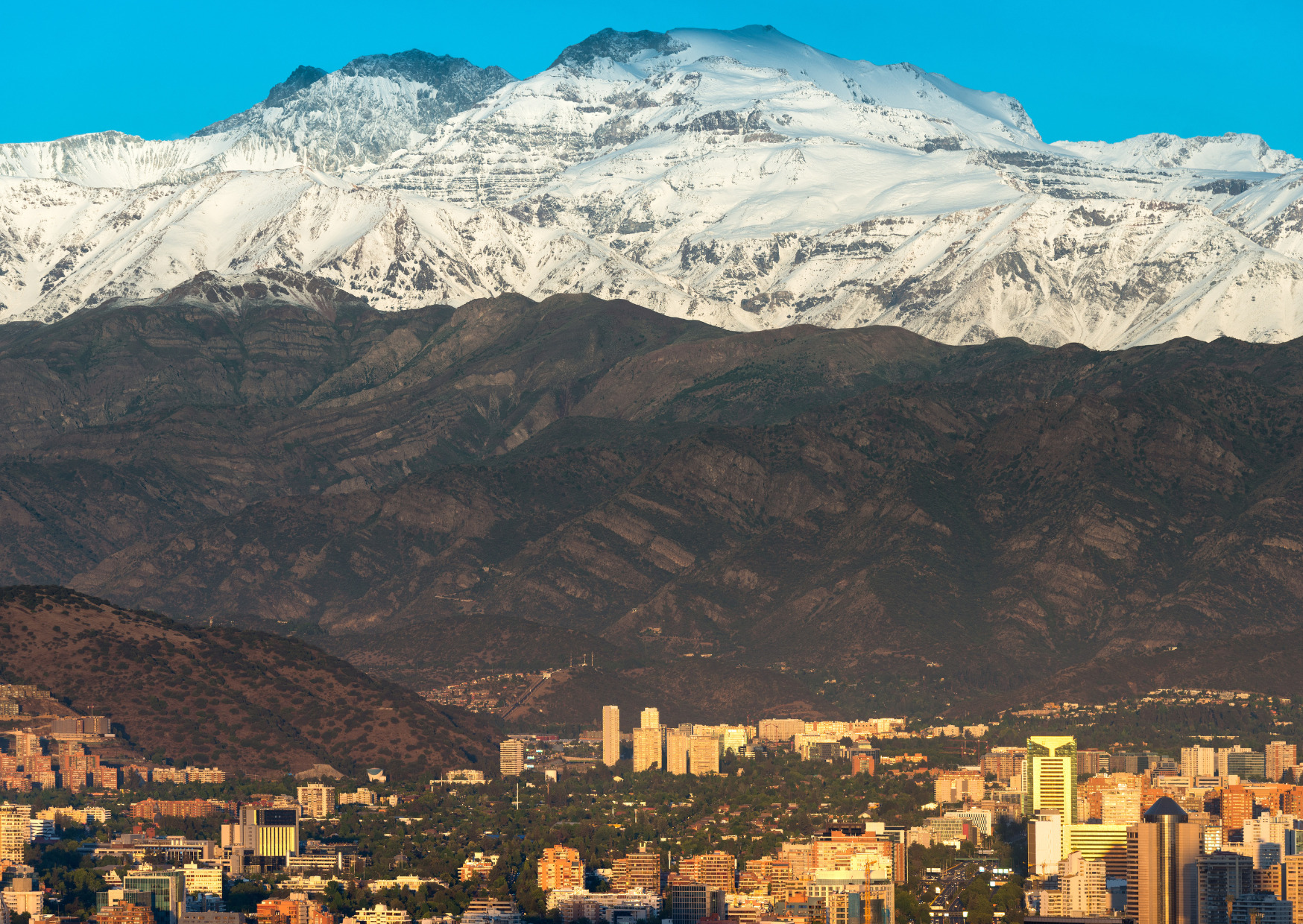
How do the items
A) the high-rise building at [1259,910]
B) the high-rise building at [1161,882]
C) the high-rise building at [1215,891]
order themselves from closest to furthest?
the high-rise building at [1161,882] → the high-rise building at [1215,891] → the high-rise building at [1259,910]

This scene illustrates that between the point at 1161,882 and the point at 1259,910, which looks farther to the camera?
the point at 1161,882

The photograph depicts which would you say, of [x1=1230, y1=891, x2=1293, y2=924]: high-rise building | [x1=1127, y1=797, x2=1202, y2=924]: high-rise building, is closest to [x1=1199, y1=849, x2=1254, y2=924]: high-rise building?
[x1=1127, y1=797, x2=1202, y2=924]: high-rise building

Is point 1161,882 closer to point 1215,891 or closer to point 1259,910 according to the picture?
point 1215,891

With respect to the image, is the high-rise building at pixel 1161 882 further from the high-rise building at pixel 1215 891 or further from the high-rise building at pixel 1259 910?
the high-rise building at pixel 1259 910

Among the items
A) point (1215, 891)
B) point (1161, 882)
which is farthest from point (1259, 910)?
point (1161, 882)

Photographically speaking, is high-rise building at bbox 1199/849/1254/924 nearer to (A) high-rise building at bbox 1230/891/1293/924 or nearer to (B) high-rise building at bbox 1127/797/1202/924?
(B) high-rise building at bbox 1127/797/1202/924

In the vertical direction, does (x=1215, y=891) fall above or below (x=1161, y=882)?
below

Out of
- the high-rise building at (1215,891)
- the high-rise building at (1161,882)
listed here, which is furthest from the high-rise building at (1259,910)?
the high-rise building at (1161,882)

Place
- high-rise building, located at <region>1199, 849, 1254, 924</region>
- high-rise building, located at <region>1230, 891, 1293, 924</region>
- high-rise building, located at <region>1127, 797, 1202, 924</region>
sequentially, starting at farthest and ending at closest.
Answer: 1. high-rise building, located at <region>1230, 891, 1293, 924</region>
2. high-rise building, located at <region>1199, 849, 1254, 924</region>
3. high-rise building, located at <region>1127, 797, 1202, 924</region>
